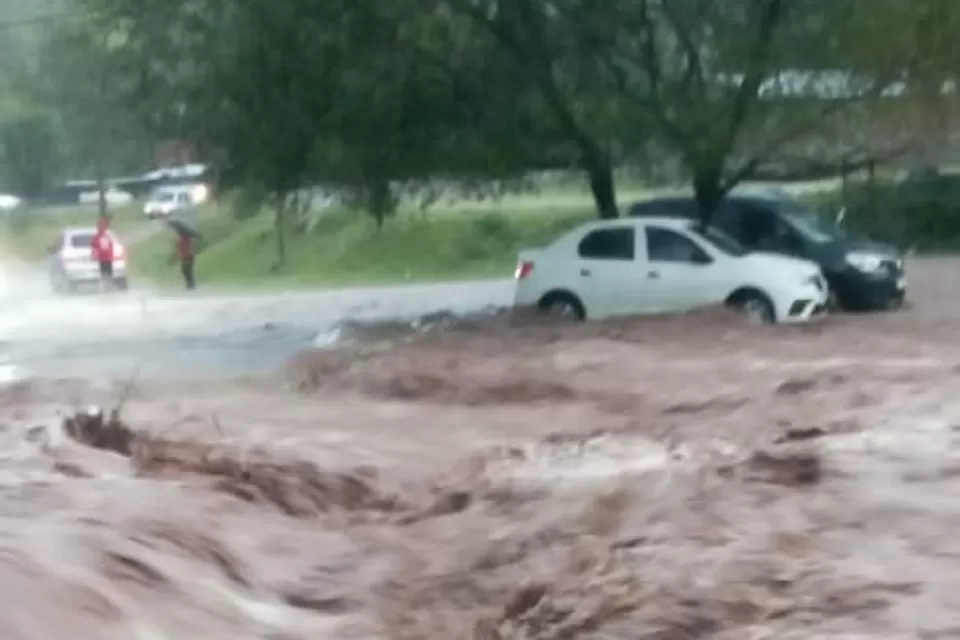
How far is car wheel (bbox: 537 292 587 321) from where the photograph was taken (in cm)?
2291

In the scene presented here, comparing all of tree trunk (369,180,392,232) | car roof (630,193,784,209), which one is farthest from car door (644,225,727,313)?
tree trunk (369,180,392,232)

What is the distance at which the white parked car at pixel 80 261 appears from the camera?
35.4 m

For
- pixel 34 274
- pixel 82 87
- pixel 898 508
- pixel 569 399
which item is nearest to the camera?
pixel 898 508

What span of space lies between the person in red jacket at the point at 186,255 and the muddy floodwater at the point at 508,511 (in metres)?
16.3

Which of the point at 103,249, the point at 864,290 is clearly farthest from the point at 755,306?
the point at 103,249

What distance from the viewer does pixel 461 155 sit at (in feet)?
78.5

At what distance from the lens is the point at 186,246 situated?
112 feet

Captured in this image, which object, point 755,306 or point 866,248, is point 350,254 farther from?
point 755,306

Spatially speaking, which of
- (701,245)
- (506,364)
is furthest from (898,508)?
(701,245)

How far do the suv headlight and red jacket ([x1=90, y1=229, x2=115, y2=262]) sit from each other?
14.9 metres

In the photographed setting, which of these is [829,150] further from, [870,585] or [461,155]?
[870,585]

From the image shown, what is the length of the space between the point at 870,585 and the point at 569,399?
9.63m

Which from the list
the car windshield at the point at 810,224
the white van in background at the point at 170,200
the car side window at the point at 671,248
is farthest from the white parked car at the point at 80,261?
the car side window at the point at 671,248

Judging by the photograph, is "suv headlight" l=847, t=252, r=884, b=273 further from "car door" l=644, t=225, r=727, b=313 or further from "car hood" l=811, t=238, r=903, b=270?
"car door" l=644, t=225, r=727, b=313
